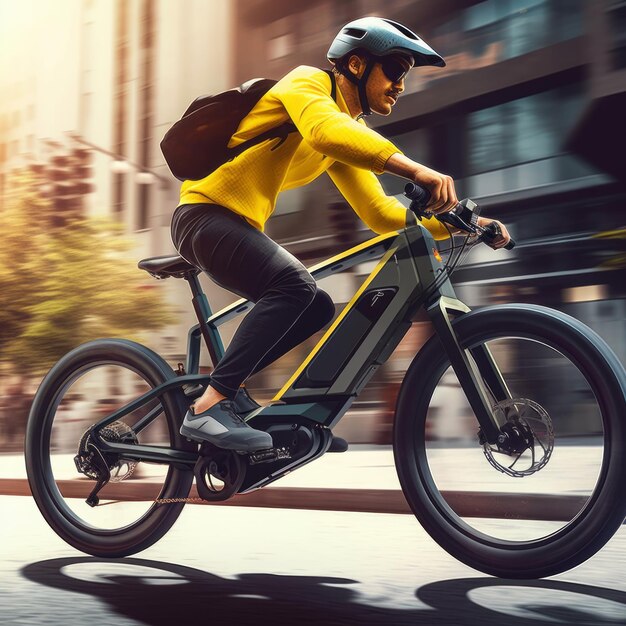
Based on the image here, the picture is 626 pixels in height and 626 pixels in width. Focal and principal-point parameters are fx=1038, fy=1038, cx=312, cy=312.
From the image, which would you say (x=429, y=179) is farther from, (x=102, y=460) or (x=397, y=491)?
(x=397, y=491)

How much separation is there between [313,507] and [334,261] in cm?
271

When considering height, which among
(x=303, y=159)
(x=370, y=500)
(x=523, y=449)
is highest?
(x=303, y=159)

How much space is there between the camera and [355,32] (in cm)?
386

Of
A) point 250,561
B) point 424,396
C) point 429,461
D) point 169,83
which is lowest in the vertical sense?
point 250,561

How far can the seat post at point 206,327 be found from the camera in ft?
14.0

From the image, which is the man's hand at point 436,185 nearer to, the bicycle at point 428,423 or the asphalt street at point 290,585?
the bicycle at point 428,423

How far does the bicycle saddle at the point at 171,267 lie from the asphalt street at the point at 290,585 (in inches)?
46.3

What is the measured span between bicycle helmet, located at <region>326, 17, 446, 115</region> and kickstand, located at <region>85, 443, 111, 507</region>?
1782 mm

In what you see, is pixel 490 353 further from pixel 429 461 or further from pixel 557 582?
pixel 557 582

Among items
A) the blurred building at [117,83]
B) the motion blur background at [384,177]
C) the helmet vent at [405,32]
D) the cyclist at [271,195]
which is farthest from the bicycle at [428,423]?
the blurred building at [117,83]

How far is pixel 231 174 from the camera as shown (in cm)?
400

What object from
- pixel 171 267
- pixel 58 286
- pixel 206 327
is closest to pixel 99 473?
pixel 206 327

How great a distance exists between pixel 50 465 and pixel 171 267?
106 cm

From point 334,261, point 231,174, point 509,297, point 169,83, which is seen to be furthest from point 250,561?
point 169,83
